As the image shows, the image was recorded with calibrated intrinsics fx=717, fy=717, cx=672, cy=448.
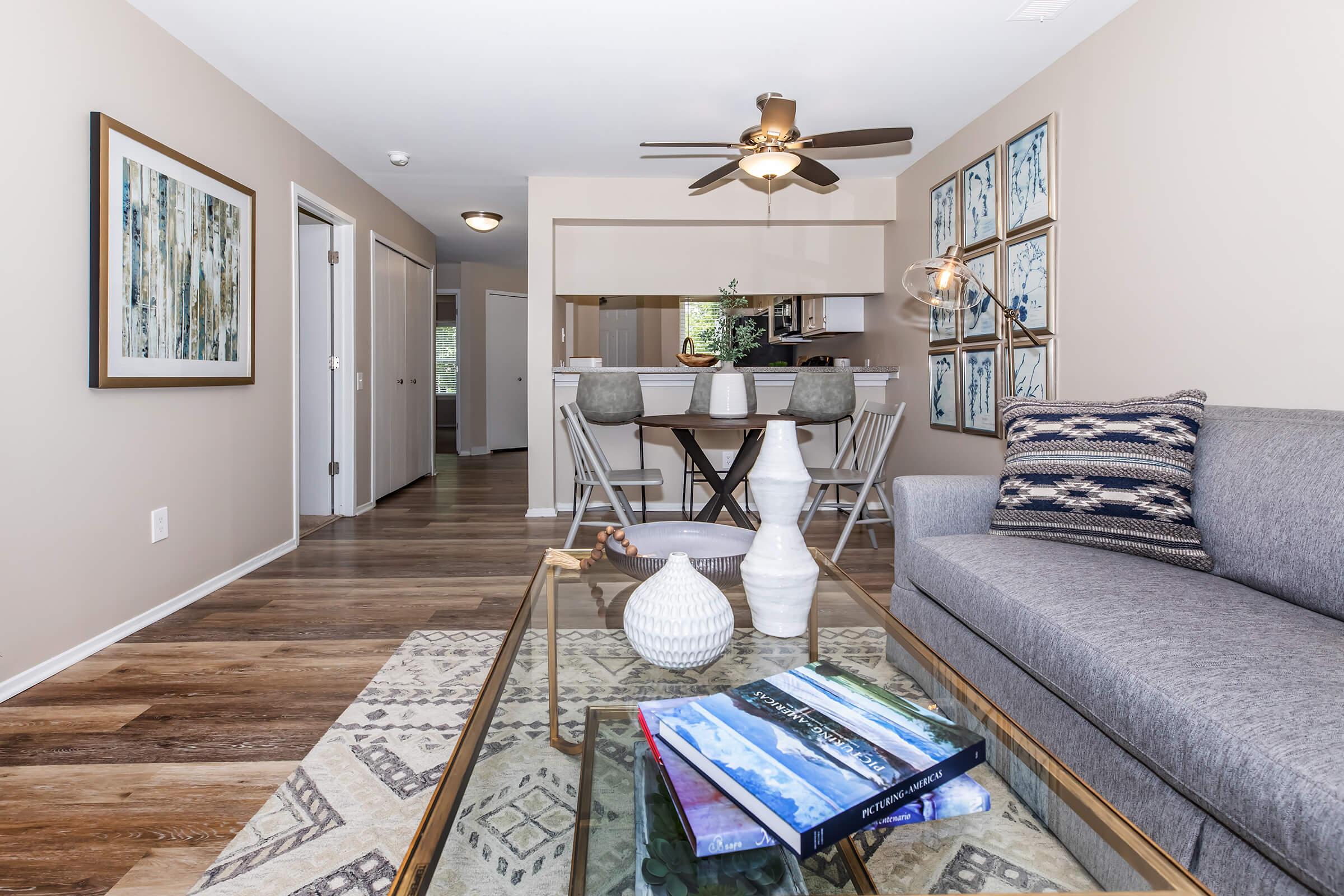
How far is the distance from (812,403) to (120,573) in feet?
10.6

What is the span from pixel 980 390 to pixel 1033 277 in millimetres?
687

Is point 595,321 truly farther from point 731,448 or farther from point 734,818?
point 734,818

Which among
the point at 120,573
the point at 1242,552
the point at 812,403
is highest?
the point at 812,403

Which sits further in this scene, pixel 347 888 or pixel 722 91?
pixel 722 91

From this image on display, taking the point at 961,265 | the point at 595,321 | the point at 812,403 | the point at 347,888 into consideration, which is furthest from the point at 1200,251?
the point at 595,321

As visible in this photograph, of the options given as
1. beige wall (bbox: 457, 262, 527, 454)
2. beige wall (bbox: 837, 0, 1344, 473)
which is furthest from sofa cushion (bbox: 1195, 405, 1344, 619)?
beige wall (bbox: 457, 262, 527, 454)

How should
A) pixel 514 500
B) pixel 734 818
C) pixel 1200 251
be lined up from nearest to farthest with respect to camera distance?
pixel 734 818 → pixel 1200 251 → pixel 514 500

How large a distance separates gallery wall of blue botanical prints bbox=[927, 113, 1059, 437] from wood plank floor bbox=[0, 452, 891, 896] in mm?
1037

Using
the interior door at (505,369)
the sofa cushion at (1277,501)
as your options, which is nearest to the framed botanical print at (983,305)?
the sofa cushion at (1277,501)

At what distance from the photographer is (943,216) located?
4.20 m

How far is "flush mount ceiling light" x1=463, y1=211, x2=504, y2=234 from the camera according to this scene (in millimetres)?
5859

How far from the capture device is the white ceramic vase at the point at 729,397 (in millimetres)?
3592

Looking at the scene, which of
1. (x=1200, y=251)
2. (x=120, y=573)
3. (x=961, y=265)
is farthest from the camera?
(x=961, y=265)

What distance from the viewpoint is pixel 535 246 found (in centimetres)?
489
